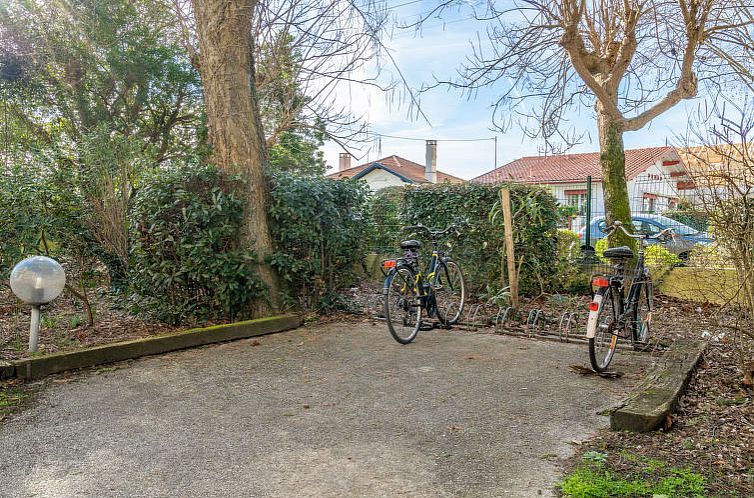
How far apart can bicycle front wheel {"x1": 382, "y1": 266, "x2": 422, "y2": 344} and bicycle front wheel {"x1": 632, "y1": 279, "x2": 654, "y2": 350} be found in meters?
2.13

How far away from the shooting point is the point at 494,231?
27.1 feet

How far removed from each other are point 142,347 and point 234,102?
117 inches

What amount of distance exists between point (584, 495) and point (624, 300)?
9.77ft

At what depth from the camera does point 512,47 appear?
9625mm

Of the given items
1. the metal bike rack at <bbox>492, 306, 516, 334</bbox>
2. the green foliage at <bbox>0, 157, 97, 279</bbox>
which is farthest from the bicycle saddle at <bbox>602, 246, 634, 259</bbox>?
the green foliage at <bbox>0, 157, 97, 279</bbox>

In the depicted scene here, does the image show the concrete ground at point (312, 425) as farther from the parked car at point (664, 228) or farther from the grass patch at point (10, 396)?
the parked car at point (664, 228)

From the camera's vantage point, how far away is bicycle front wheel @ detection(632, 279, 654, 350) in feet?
18.3

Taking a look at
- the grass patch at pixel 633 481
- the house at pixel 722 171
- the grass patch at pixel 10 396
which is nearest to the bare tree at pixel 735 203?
the house at pixel 722 171

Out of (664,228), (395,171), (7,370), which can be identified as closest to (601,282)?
(7,370)

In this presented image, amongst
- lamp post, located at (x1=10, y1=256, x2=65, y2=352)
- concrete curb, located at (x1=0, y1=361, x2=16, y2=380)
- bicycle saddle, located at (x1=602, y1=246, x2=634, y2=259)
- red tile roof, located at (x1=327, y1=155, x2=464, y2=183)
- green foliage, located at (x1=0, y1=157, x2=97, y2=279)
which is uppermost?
red tile roof, located at (x1=327, y1=155, x2=464, y2=183)

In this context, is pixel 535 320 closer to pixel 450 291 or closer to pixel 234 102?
pixel 450 291

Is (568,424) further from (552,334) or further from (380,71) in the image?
(380,71)

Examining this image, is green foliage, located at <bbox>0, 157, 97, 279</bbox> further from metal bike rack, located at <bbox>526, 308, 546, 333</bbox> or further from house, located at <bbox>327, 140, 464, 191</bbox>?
house, located at <bbox>327, 140, 464, 191</bbox>

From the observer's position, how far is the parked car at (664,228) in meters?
7.32
